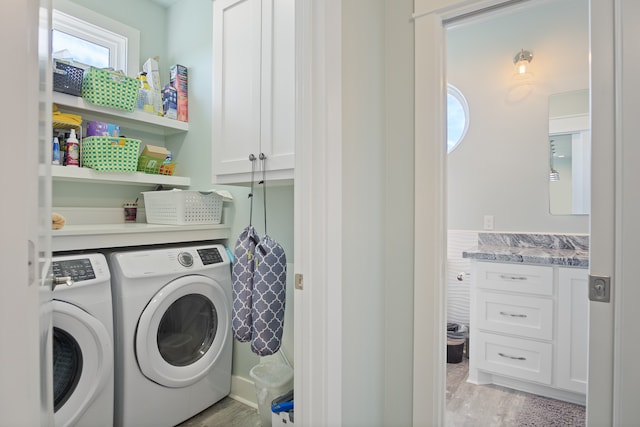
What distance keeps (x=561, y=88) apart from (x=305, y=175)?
245cm

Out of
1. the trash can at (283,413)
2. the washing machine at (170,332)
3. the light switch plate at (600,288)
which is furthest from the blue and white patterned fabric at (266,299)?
the light switch plate at (600,288)

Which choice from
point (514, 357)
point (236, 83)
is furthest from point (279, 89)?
point (514, 357)

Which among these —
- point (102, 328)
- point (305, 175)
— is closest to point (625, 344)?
point (305, 175)

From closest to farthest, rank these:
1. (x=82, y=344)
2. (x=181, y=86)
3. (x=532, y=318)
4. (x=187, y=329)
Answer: (x=82, y=344), (x=187, y=329), (x=532, y=318), (x=181, y=86)

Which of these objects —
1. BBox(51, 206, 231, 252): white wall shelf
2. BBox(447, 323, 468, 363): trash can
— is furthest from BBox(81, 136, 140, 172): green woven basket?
BBox(447, 323, 468, 363): trash can

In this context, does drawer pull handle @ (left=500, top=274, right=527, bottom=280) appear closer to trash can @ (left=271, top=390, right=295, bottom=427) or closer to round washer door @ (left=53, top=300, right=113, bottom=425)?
trash can @ (left=271, top=390, right=295, bottom=427)

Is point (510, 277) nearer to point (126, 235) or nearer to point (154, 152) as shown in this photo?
point (126, 235)

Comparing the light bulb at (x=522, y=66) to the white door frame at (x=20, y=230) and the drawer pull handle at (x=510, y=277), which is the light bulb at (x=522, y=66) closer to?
the drawer pull handle at (x=510, y=277)

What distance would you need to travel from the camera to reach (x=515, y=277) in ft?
7.50

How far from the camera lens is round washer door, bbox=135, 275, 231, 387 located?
1733 mm

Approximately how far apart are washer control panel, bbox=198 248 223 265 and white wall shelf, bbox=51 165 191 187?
2.05 ft

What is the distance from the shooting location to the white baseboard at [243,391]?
2129 mm

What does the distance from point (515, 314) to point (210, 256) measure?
2.02 meters

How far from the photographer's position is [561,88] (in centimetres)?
253
